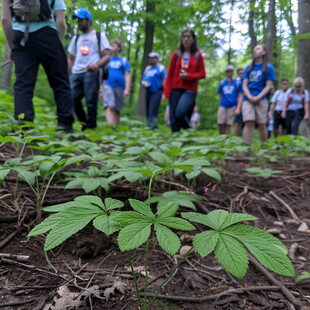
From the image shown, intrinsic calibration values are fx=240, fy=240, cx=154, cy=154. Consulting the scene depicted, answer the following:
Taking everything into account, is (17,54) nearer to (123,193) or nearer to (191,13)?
(191,13)

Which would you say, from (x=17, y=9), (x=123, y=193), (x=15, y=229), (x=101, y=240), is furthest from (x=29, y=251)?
(x=17, y=9)

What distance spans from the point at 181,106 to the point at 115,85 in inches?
71.5

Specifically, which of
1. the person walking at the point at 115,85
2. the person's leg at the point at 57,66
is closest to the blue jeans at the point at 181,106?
the person walking at the point at 115,85

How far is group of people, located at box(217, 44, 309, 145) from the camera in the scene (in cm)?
412

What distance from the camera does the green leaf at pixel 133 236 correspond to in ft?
2.40

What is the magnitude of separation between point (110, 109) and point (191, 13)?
3440 mm

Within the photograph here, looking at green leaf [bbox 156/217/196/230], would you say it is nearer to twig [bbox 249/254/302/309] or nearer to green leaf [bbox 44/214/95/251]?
green leaf [bbox 44/214/95/251]

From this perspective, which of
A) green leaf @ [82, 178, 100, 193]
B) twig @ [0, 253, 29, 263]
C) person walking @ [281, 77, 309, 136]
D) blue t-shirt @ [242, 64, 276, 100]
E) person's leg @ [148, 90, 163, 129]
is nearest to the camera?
twig @ [0, 253, 29, 263]

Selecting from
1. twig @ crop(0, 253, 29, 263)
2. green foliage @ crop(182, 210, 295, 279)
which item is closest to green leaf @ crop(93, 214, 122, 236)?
green foliage @ crop(182, 210, 295, 279)

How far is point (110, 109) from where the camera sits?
5.36 meters

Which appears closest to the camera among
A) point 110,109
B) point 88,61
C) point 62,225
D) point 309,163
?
point 62,225

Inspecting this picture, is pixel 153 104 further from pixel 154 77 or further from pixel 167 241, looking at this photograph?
pixel 167 241

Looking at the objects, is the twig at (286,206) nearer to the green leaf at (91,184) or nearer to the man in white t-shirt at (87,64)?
the green leaf at (91,184)

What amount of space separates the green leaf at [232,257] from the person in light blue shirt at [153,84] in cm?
558
